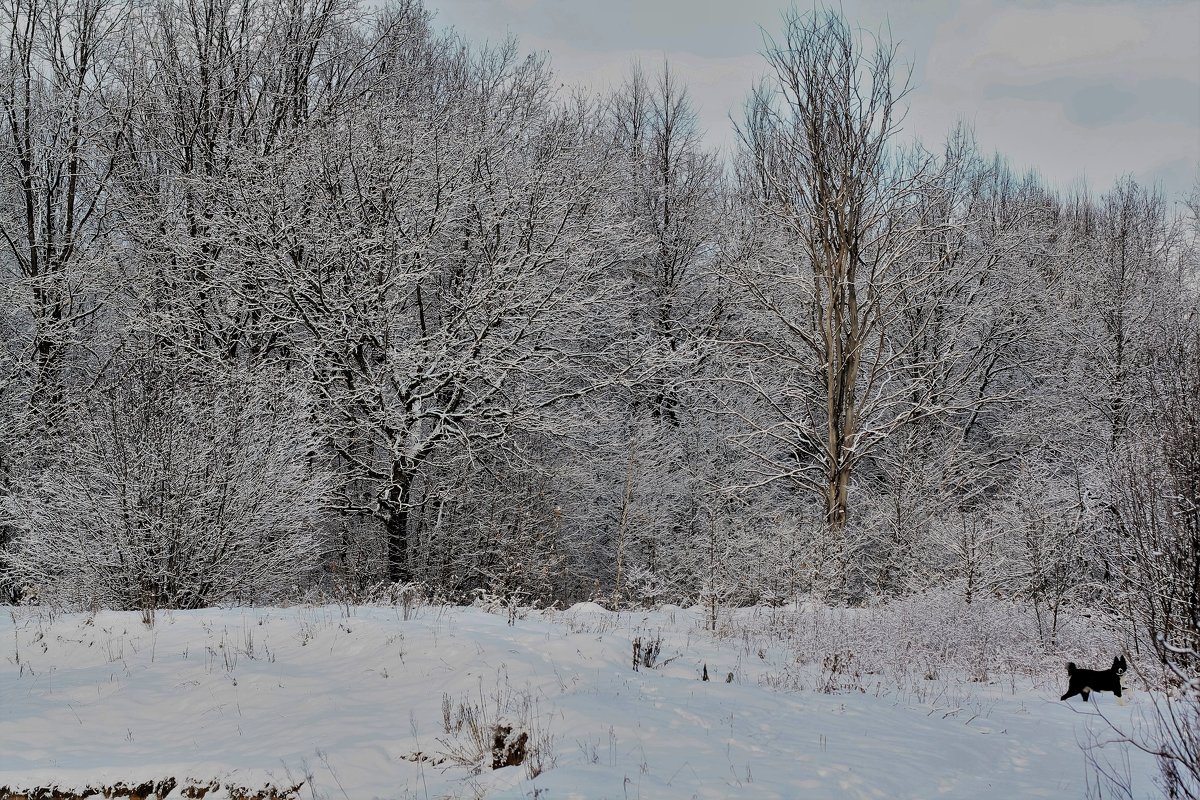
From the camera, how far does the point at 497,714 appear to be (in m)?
5.11

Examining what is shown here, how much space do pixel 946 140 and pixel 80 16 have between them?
2310cm

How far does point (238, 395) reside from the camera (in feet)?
38.0

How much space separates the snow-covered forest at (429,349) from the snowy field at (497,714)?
2735 mm

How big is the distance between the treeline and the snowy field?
10.6 feet

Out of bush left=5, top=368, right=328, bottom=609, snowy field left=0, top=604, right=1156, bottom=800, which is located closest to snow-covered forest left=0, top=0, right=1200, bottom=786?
bush left=5, top=368, right=328, bottom=609

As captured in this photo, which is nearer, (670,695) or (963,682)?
(670,695)

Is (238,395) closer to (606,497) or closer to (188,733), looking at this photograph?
(188,733)

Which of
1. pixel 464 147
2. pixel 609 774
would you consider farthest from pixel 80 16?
pixel 609 774

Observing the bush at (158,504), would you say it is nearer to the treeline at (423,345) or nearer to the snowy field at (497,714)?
the treeline at (423,345)

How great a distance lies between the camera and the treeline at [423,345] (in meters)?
11.1

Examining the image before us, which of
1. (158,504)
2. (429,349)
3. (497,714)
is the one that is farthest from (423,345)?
(497,714)

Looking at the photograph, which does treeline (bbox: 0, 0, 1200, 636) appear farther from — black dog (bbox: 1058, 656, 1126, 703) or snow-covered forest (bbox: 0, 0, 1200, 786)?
black dog (bbox: 1058, 656, 1126, 703)

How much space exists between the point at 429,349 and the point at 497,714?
9938 mm

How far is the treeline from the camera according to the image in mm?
11094
